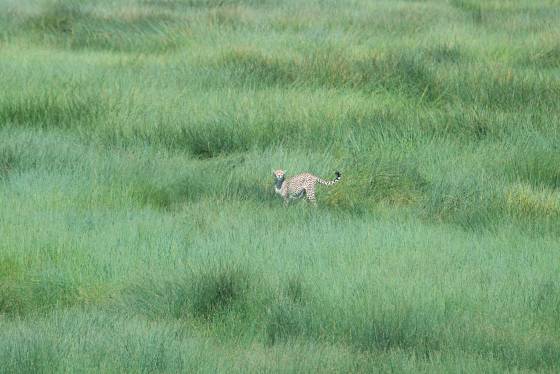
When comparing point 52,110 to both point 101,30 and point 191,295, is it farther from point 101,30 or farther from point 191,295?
point 191,295

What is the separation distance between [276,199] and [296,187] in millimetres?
172

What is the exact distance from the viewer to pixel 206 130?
7.03m

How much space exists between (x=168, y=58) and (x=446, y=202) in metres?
4.12

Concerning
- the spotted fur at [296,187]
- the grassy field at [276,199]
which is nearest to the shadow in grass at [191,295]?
the grassy field at [276,199]

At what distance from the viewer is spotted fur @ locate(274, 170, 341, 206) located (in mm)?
5598

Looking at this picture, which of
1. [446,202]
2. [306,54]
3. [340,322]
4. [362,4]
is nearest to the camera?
[340,322]

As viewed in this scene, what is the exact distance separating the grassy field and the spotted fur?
0.32ft

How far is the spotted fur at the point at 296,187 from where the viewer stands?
560cm

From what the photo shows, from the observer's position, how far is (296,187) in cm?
561

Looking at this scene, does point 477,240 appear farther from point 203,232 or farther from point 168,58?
point 168,58

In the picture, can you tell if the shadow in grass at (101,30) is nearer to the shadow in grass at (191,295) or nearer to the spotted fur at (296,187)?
the spotted fur at (296,187)

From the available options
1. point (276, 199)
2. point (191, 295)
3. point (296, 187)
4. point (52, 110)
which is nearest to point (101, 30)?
point (52, 110)

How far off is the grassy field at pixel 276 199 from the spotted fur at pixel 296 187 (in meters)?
0.10

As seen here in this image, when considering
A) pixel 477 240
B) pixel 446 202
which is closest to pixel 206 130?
pixel 446 202
